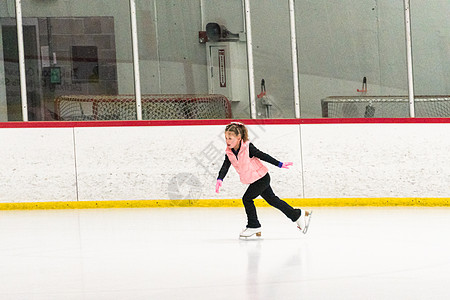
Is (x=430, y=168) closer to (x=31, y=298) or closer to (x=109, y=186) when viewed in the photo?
(x=109, y=186)

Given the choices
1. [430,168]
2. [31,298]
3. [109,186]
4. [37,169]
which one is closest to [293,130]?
[430,168]

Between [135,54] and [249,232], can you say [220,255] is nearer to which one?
[249,232]

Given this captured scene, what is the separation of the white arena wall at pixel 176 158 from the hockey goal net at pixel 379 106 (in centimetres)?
21

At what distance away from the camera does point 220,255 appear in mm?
5762

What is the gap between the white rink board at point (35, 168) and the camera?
352 inches

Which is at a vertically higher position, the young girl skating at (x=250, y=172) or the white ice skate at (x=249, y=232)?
the young girl skating at (x=250, y=172)

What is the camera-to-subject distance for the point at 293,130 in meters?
8.89

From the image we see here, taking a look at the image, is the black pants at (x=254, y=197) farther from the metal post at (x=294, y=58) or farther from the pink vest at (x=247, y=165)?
the metal post at (x=294, y=58)

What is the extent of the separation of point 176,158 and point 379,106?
2.42m

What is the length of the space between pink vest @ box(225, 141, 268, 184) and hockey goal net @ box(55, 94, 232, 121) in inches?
107

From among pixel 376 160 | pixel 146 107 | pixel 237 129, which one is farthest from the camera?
pixel 146 107

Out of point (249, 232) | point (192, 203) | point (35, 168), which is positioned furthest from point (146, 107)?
point (249, 232)

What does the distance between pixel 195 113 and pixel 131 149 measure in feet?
2.85

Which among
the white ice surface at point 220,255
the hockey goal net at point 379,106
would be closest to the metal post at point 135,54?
the white ice surface at point 220,255
